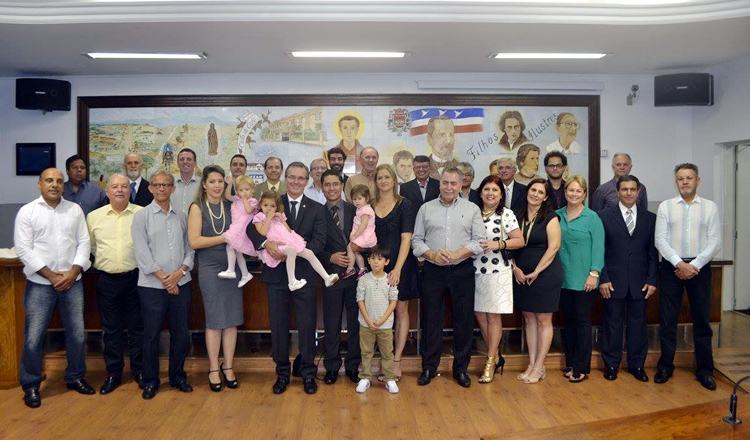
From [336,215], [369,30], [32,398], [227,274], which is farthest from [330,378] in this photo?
[369,30]

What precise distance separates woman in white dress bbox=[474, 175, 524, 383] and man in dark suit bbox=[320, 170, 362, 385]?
3.07 ft

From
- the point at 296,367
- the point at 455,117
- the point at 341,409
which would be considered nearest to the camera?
the point at 341,409

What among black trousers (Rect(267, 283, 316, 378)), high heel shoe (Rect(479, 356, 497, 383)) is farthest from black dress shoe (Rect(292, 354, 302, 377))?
high heel shoe (Rect(479, 356, 497, 383))

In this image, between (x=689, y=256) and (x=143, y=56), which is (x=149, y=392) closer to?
(x=143, y=56)

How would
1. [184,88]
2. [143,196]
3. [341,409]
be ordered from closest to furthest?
[341,409] < [143,196] < [184,88]

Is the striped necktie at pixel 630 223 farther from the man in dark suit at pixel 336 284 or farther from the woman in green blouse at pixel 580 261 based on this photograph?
the man in dark suit at pixel 336 284

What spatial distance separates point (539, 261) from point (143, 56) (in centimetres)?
438

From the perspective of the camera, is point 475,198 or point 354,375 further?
point 475,198

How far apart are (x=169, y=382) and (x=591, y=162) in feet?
17.5

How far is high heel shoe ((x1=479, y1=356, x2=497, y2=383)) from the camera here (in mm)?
4605

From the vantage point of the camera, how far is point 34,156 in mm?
7125

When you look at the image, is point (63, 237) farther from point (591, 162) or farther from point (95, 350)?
point (591, 162)

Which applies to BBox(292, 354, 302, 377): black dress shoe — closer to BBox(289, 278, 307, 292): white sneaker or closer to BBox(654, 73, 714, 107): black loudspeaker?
BBox(289, 278, 307, 292): white sneaker

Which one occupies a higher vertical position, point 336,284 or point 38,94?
point 38,94
